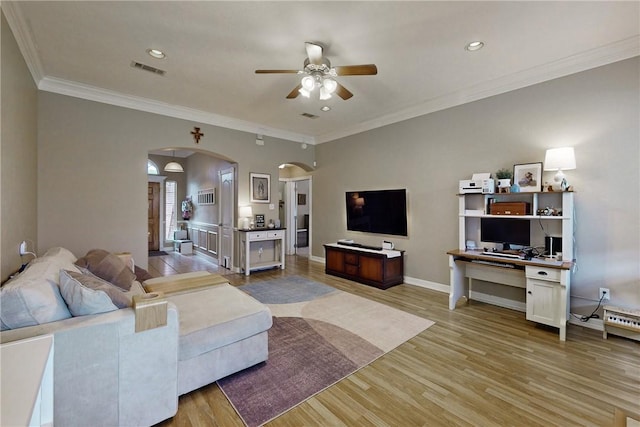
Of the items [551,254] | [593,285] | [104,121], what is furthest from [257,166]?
[593,285]

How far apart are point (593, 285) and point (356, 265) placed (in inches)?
122

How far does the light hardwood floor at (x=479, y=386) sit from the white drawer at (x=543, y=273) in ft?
2.03

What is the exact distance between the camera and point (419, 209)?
4.64 metres

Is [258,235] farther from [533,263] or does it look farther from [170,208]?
[170,208]

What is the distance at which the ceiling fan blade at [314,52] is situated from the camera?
8.80 feet

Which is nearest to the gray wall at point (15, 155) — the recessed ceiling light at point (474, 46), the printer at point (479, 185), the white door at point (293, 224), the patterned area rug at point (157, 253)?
the recessed ceiling light at point (474, 46)

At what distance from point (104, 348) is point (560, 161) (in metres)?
4.44

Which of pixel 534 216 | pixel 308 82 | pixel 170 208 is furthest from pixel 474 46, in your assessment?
pixel 170 208

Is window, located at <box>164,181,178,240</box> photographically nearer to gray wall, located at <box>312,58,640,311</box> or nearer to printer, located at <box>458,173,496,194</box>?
gray wall, located at <box>312,58,640,311</box>

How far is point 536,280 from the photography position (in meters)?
3.00

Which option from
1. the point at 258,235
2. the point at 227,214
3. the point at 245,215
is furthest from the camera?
the point at 227,214

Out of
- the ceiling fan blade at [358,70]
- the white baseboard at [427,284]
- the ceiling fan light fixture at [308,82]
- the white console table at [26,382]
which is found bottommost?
the white baseboard at [427,284]

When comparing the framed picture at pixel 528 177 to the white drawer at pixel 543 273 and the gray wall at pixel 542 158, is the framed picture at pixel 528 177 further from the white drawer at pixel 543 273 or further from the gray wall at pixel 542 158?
the white drawer at pixel 543 273

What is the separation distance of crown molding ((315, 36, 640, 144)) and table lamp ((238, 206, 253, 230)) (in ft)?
10.7
